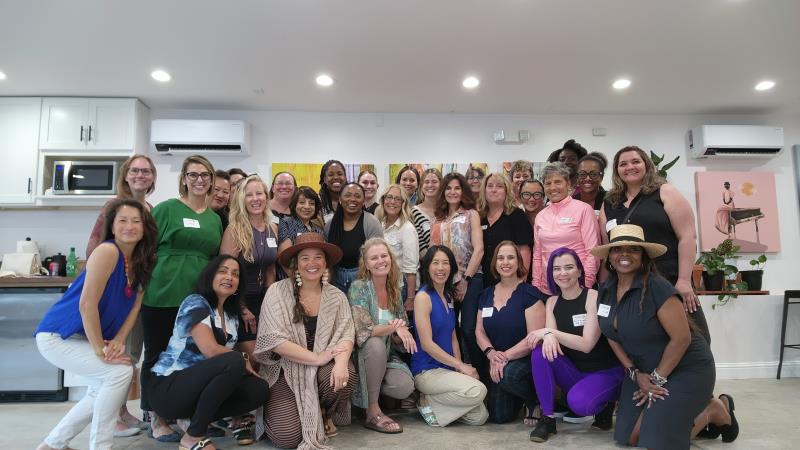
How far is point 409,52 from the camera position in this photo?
4184 mm

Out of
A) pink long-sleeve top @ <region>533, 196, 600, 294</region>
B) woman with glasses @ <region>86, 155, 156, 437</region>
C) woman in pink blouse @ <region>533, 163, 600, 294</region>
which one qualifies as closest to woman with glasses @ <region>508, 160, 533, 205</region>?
woman in pink blouse @ <region>533, 163, 600, 294</region>

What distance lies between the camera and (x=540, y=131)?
589 centimetres

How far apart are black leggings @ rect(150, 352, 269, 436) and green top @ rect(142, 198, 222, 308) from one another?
0.47 metres

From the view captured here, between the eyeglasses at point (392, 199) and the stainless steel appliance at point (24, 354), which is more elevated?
the eyeglasses at point (392, 199)

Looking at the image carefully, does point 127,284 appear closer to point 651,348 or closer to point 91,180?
point 651,348

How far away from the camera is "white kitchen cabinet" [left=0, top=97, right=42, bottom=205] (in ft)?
16.5

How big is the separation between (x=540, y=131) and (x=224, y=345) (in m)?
4.67

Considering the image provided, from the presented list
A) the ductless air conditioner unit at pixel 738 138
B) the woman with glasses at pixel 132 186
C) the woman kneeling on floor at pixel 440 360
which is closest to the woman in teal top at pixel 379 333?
the woman kneeling on floor at pixel 440 360

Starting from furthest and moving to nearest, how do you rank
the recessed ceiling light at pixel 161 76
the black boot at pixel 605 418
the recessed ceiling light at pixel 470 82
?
1. the recessed ceiling light at pixel 470 82
2. the recessed ceiling light at pixel 161 76
3. the black boot at pixel 605 418

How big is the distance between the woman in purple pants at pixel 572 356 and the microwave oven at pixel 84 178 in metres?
4.61

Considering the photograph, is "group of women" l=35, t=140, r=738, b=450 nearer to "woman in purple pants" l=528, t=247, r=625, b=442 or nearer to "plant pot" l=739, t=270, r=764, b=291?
"woman in purple pants" l=528, t=247, r=625, b=442

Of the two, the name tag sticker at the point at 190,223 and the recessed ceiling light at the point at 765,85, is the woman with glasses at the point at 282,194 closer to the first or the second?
the name tag sticker at the point at 190,223

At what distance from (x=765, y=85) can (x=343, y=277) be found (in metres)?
4.98

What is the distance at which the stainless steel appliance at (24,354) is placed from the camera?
12.8ft
